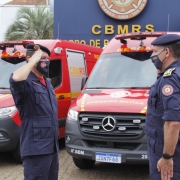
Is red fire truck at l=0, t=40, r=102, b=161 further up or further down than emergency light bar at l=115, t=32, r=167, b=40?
further down

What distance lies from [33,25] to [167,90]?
21792 millimetres

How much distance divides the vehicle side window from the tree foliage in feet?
53.3

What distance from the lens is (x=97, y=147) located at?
535 cm

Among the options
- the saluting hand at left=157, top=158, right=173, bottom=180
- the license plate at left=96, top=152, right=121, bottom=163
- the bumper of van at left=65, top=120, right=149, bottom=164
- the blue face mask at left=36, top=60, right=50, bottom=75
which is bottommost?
the license plate at left=96, top=152, right=121, bottom=163

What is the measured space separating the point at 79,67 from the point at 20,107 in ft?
16.6

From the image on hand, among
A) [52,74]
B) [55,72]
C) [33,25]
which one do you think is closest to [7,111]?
[52,74]

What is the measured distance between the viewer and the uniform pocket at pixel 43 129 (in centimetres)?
336

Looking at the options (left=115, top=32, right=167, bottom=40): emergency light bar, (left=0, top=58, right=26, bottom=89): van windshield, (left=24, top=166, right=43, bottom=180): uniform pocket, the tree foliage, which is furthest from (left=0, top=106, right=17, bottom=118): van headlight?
the tree foliage

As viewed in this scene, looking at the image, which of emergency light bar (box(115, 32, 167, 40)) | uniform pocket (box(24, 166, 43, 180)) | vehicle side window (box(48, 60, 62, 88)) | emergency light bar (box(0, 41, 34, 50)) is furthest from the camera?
vehicle side window (box(48, 60, 62, 88))

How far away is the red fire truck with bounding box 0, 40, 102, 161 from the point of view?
20.1 feet

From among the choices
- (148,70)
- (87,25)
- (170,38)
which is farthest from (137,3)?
(170,38)

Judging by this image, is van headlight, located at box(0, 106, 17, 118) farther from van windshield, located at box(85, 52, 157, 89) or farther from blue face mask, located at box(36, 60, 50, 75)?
blue face mask, located at box(36, 60, 50, 75)

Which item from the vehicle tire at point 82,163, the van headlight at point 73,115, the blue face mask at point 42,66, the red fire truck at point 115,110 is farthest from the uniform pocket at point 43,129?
the vehicle tire at point 82,163

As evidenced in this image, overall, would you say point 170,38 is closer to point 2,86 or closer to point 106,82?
point 106,82
